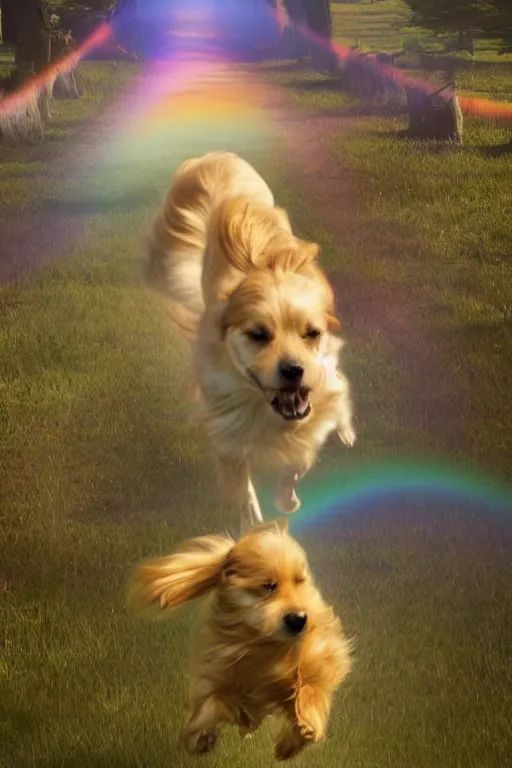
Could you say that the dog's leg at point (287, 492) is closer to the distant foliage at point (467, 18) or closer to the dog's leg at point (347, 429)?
the dog's leg at point (347, 429)

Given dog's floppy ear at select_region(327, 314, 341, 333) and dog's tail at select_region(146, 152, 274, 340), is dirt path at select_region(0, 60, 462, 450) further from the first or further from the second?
dog's floppy ear at select_region(327, 314, 341, 333)

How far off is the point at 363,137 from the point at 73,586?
199 inches

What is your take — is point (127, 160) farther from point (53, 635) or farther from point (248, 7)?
point (53, 635)

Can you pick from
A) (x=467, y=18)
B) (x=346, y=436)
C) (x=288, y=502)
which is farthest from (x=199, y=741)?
(x=467, y=18)

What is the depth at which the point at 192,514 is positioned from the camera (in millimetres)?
4902

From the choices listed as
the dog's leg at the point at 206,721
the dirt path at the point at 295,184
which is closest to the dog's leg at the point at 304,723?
the dog's leg at the point at 206,721

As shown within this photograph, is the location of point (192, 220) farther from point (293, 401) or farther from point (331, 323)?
point (293, 401)

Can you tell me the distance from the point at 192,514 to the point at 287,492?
0.37 meters

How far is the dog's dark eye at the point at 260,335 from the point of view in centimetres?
406

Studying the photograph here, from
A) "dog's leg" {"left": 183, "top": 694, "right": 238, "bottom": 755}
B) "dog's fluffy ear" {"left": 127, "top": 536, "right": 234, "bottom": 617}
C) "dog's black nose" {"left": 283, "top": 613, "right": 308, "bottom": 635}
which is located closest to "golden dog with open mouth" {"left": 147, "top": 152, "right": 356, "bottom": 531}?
"dog's fluffy ear" {"left": 127, "top": 536, "right": 234, "bottom": 617}

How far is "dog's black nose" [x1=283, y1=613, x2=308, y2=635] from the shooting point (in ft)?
10.2

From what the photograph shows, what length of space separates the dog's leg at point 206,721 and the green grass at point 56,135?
5.96 meters

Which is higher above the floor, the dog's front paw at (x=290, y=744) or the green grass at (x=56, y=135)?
the dog's front paw at (x=290, y=744)

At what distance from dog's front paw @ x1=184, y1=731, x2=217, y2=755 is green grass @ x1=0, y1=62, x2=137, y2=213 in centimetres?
601
